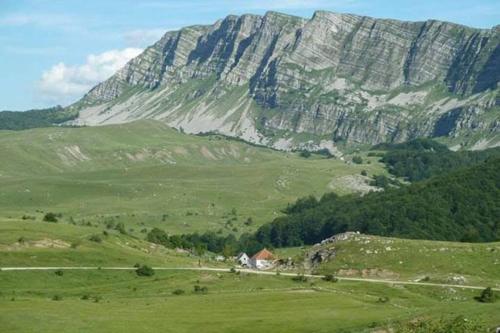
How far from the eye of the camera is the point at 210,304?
99.6 meters

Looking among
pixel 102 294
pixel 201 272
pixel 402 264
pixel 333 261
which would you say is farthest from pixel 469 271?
pixel 102 294

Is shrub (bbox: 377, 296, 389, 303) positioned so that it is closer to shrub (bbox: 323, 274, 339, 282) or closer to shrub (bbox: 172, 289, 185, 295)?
shrub (bbox: 323, 274, 339, 282)

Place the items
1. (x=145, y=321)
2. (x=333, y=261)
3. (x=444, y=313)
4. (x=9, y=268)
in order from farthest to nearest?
1. (x=333, y=261)
2. (x=9, y=268)
3. (x=145, y=321)
4. (x=444, y=313)

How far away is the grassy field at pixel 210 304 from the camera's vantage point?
81.6 metres

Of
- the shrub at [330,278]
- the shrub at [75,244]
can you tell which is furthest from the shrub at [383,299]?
the shrub at [75,244]

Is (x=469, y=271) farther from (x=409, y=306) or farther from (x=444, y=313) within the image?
(x=444, y=313)

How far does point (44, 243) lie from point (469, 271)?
61354 millimetres

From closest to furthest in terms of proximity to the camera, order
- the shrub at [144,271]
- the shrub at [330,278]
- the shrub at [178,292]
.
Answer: the shrub at [178,292] < the shrub at [330,278] < the shrub at [144,271]

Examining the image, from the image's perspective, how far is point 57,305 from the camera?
95750 mm

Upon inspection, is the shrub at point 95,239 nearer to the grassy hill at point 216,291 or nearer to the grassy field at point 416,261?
the grassy hill at point 216,291

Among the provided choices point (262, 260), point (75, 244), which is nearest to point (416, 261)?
point (75, 244)

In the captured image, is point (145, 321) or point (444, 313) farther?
point (145, 321)

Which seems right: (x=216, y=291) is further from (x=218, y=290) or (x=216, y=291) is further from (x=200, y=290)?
(x=200, y=290)

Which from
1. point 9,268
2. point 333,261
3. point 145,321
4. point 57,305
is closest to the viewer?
point 145,321
